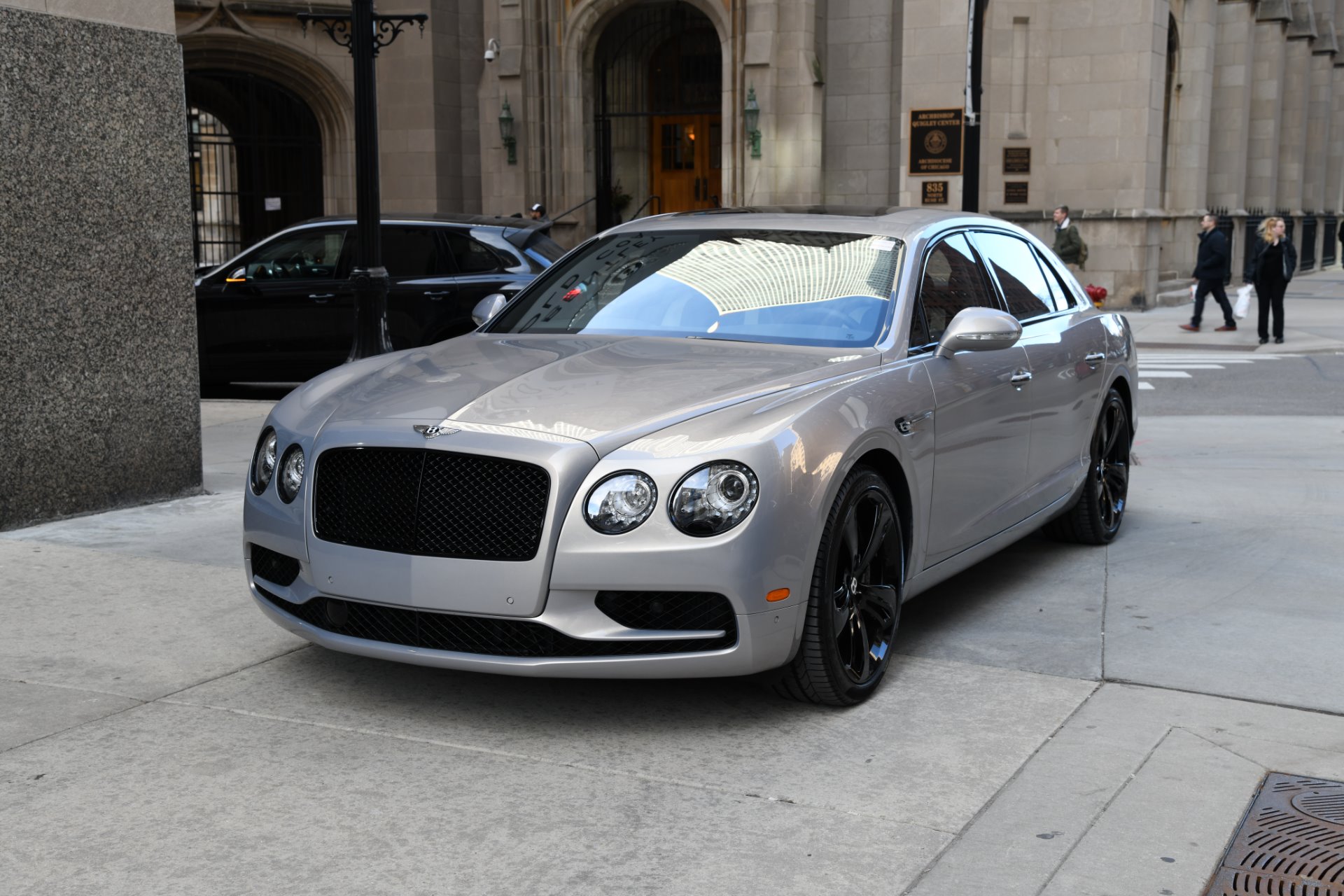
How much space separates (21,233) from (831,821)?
5.32 m

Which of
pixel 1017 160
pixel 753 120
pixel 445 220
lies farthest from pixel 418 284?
pixel 1017 160

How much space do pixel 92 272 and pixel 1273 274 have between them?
16990 mm

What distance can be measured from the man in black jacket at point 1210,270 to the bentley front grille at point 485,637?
1958cm

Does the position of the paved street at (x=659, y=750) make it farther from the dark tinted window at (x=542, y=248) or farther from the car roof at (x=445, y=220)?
the car roof at (x=445, y=220)

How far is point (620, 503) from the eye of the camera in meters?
4.17

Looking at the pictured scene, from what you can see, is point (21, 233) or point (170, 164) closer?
point (21, 233)

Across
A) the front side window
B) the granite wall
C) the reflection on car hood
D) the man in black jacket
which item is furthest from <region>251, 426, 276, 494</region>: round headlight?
the man in black jacket

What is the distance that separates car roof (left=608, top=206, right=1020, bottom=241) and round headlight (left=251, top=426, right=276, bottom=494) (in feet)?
6.13

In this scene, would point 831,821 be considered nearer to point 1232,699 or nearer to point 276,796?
point 276,796

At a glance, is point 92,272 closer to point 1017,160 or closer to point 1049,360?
point 1049,360

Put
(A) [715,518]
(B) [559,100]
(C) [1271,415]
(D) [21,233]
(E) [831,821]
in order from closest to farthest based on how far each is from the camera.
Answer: (E) [831,821] < (A) [715,518] < (D) [21,233] < (C) [1271,415] < (B) [559,100]

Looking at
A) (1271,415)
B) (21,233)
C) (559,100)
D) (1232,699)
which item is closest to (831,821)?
(1232,699)

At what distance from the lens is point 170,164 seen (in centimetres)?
794

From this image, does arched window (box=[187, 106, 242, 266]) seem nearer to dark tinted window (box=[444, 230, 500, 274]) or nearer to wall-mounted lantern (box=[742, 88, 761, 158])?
dark tinted window (box=[444, 230, 500, 274])
